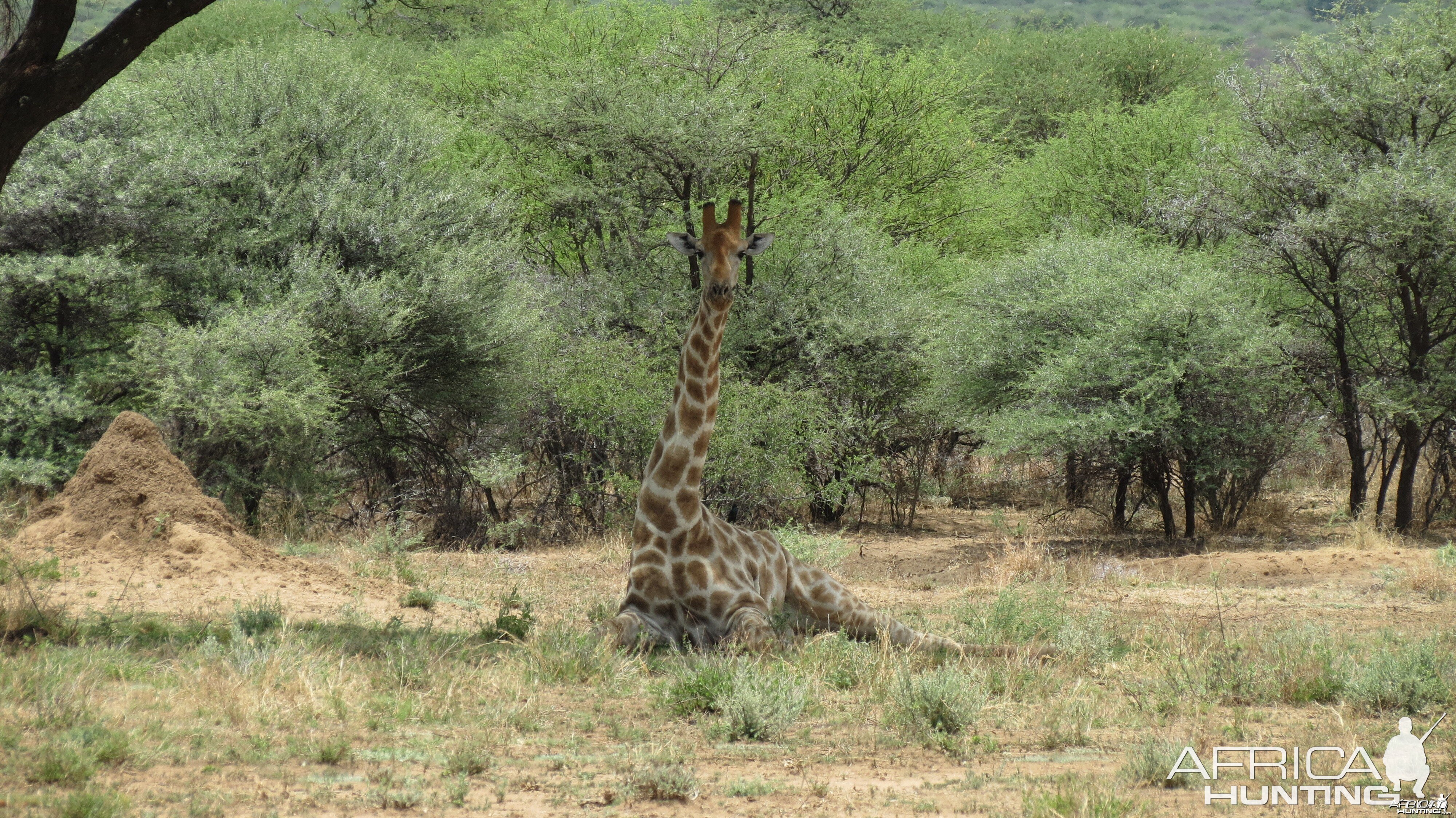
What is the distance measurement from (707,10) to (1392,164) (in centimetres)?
1836

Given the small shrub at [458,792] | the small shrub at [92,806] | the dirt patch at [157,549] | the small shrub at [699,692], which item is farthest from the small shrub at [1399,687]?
the dirt patch at [157,549]

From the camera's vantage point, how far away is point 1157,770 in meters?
4.91

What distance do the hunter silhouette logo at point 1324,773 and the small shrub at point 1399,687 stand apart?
0.97 m

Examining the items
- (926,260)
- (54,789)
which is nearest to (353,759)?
(54,789)

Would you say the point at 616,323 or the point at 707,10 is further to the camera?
the point at 707,10

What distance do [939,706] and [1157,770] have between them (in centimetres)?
119

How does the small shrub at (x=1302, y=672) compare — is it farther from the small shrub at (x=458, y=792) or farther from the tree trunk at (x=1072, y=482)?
the tree trunk at (x=1072, y=482)

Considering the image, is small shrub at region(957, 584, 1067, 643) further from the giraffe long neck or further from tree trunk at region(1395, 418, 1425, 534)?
tree trunk at region(1395, 418, 1425, 534)

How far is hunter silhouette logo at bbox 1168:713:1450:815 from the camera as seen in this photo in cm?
467

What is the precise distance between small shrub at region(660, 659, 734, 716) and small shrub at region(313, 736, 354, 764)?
179 cm

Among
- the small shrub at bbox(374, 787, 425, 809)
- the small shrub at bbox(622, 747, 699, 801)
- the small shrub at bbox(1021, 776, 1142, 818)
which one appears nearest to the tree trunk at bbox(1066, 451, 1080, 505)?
the small shrub at bbox(1021, 776, 1142, 818)

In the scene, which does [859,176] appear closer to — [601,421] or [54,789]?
[601,421]

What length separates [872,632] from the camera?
331 inches

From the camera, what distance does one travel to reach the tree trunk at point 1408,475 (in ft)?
62.0
